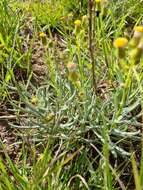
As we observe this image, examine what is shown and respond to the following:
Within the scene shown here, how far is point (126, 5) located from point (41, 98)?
80 centimetres

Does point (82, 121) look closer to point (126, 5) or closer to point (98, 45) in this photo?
point (98, 45)

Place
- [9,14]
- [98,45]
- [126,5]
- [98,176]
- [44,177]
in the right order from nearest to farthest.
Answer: [44,177]
[98,176]
[98,45]
[9,14]
[126,5]

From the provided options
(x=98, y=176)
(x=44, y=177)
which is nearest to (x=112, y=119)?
(x=98, y=176)

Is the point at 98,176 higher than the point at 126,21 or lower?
lower

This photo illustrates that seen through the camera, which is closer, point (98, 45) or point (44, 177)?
point (44, 177)

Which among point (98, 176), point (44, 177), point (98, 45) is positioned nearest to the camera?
point (44, 177)

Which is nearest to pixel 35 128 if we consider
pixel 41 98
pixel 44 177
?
pixel 41 98

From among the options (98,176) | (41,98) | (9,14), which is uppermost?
(9,14)

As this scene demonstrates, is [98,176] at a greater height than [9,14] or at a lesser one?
lesser

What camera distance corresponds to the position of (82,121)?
1.33 m

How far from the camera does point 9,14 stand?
6.09 feet

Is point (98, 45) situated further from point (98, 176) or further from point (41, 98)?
point (98, 176)

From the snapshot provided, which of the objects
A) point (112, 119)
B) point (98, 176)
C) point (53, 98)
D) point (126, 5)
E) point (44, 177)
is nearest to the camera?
point (44, 177)

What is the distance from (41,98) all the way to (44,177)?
1.41 feet
